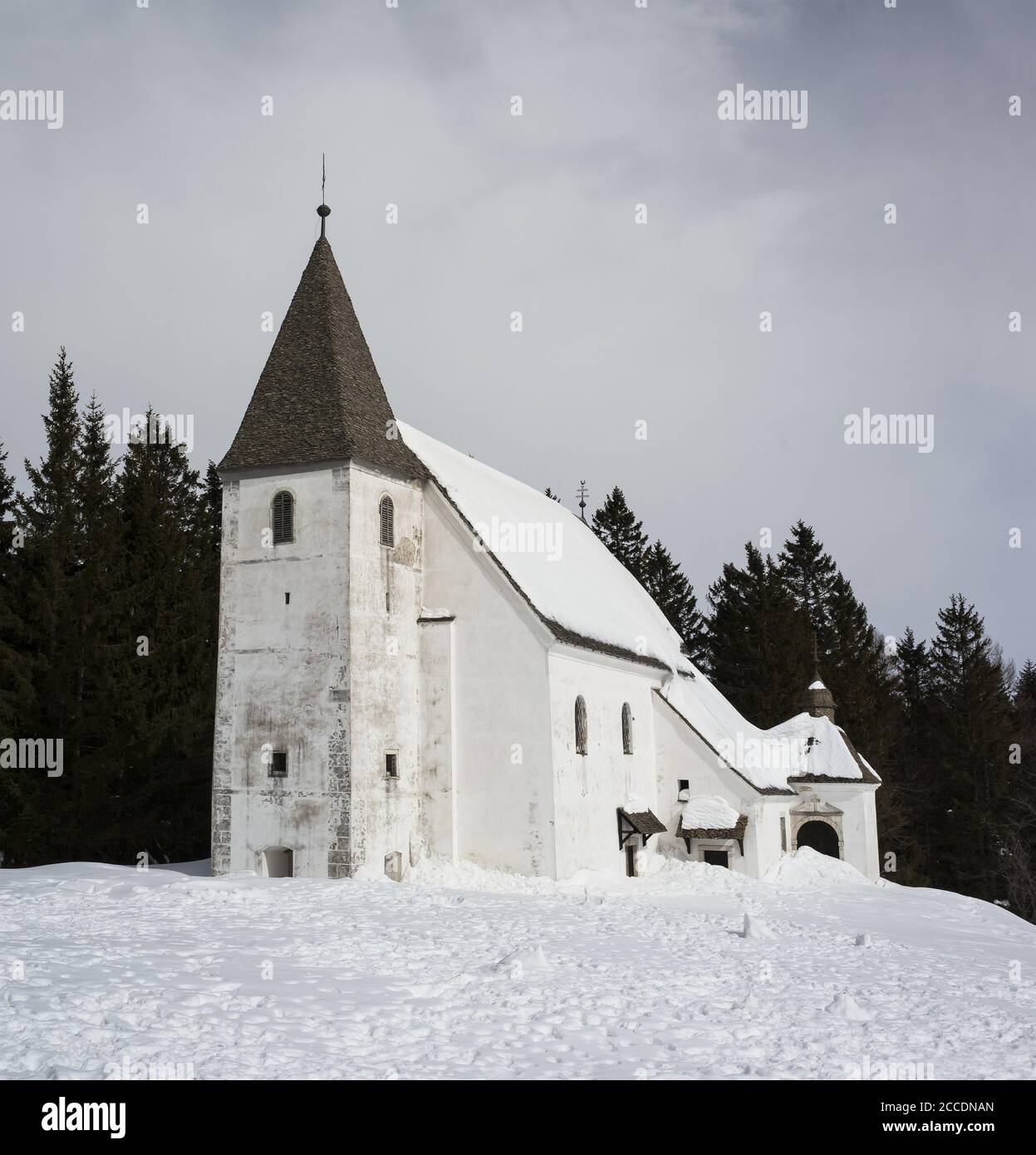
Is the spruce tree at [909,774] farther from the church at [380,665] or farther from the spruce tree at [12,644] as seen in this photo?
the spruce tree at [12,644]

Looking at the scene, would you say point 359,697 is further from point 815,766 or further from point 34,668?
point 815,766

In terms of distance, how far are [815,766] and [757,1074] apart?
2635cm

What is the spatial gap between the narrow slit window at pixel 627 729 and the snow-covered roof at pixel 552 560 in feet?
4.95

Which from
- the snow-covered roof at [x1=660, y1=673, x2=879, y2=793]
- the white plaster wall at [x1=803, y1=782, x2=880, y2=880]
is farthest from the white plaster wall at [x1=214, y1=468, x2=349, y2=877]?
the white plaster wall at [x1=803, y1=782, x2=880, y2=880]

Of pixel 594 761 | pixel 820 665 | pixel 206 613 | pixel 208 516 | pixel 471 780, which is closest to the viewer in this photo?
pixel 471 780

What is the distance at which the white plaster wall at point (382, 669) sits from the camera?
23.9 meters

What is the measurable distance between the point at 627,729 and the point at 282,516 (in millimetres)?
11196

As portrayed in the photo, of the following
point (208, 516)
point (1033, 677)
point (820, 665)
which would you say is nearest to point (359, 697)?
point (208, 516)

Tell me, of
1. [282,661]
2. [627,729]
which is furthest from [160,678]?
[627,729]

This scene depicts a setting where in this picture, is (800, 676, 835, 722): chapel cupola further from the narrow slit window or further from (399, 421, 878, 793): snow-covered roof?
the narrow slit window

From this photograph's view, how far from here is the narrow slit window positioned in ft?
98.3

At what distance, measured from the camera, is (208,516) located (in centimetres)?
4772

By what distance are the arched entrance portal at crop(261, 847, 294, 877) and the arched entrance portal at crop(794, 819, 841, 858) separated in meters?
17.5
